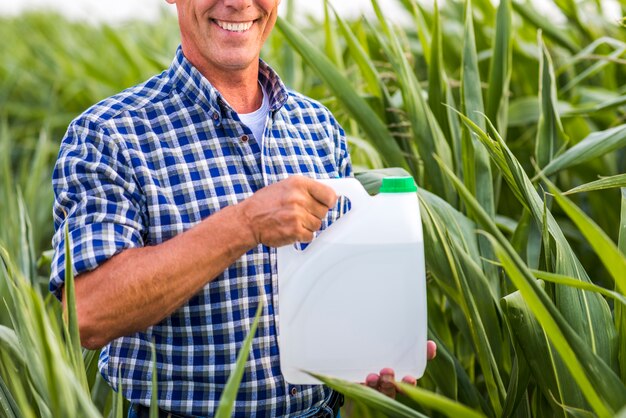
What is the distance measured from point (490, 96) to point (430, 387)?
584 mm

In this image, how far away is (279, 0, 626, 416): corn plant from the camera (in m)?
0.97

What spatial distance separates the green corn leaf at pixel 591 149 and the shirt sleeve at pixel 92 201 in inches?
28.4

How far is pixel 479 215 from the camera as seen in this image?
1.22 meters

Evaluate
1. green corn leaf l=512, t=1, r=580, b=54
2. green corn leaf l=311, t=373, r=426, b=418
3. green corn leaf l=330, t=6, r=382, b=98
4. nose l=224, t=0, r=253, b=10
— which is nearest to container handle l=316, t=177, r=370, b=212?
green corn leaf l=311, t=373, r=426, b=418

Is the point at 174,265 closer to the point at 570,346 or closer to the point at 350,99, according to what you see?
the point at 570,346

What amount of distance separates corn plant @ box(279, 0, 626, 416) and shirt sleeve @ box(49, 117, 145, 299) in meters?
0.35

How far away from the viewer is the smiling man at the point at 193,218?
108cm

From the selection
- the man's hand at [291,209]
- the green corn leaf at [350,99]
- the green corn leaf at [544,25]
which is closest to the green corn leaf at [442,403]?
the man's hand at [291,209]

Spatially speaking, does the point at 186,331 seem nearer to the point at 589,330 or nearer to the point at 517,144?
the point at 589,330

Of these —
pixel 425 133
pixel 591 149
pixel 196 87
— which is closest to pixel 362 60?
pixel 425 133

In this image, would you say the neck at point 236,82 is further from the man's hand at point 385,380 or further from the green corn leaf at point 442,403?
the green corn leaf at point 442,403

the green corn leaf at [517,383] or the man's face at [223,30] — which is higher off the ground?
the man's face at [223,30]

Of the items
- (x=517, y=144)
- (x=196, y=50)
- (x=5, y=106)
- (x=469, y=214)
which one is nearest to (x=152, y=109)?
(x=196, y=50)

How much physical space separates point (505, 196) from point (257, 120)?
0.89m
